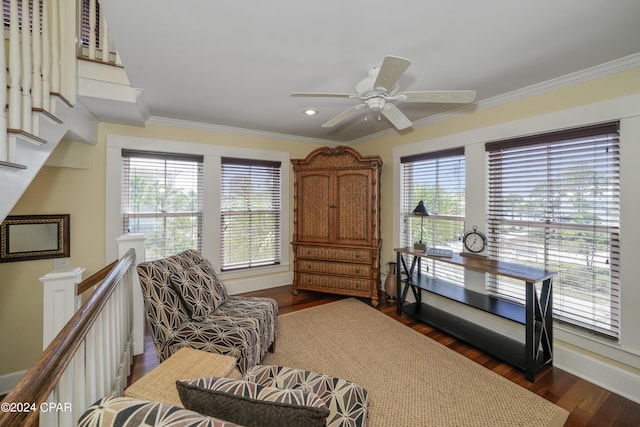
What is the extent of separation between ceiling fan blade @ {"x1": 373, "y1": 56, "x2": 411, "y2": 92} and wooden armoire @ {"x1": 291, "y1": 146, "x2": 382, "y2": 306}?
179 cm

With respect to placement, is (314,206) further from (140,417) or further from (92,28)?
(140,417)

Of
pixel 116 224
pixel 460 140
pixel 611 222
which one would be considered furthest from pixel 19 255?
pixel 611 222

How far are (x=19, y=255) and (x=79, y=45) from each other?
7.01 feet

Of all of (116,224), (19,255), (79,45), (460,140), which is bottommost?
(19,255)

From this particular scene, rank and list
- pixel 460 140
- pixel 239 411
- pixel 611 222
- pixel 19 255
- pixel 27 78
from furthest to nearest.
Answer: pixel 460 140
pixel 19 255
pixel 611 222
pixel 27 78
pixel 239 411

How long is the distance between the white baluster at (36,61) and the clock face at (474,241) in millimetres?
3756

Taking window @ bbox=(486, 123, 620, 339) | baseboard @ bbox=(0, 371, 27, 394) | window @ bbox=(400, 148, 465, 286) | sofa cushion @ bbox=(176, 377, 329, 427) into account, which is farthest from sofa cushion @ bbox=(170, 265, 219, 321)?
window @ bbox=(486, 123, 620, 339)

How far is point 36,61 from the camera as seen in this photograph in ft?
5.83

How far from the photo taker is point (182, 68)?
2.12 meters

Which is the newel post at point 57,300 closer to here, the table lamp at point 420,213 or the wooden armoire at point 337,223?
the wooden armoire at point 337,223

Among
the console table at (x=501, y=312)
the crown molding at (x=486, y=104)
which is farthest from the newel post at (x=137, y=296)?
the console table at (x=501, y=312)

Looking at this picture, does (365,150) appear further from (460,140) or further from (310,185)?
(460,140)

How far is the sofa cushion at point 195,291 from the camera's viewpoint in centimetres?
207

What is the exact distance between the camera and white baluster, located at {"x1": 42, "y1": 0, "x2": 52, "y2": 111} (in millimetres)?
1820
